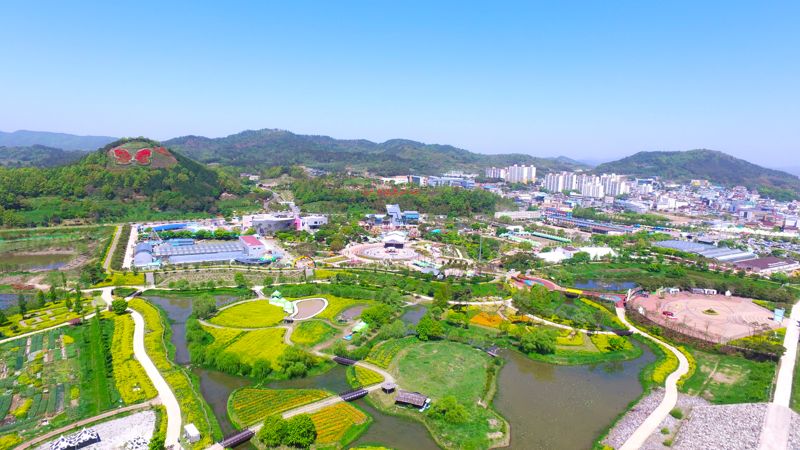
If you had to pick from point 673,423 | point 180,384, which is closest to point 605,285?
point 673,423

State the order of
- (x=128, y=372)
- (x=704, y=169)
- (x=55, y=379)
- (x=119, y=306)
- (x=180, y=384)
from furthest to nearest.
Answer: (x=704, y=169), (x=119, y=306), (x=128, y=372), (x=55, y=379), (x=180, y=384)

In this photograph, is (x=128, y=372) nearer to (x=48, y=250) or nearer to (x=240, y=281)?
(x=240, y=281)

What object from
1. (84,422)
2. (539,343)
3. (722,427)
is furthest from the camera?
(539,343)

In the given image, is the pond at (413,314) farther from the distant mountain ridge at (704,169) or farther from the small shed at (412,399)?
the distant mountain ridge at (704,169)

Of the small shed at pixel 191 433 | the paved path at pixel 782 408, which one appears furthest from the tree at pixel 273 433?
the paved path at pixel 782 408

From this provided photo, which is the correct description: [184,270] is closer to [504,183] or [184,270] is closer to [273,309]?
[273,309]

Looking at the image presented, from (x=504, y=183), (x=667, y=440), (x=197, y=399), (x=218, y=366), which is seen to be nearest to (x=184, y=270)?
(x=218, y=366)
